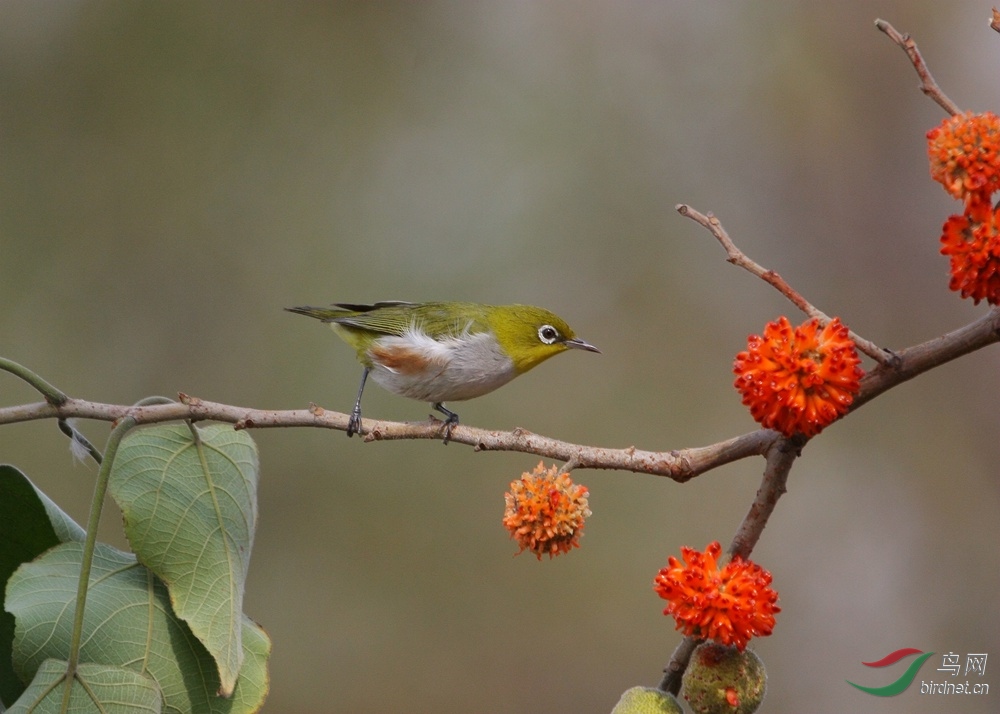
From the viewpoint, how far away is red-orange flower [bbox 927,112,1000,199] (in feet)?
3.75

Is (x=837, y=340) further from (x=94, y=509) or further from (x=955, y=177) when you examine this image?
(x=94, y=509)

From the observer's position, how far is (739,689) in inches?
47.6

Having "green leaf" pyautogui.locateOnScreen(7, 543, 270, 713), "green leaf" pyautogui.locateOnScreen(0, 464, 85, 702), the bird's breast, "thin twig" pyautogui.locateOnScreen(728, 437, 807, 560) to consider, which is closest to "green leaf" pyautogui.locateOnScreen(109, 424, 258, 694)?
"green leaf" pyautogui.locateOnScreen(7, 543, 270, 713)

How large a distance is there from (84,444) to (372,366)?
142 centimetres

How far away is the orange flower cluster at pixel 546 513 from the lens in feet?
4.20

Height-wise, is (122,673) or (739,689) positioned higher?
(739,689)

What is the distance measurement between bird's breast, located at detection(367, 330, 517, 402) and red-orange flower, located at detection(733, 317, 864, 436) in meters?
1.64

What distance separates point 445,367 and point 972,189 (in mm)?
1821

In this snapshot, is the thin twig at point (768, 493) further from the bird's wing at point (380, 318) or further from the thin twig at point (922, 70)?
the bird's wing at point (380, 318)

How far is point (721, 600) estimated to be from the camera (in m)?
1.16

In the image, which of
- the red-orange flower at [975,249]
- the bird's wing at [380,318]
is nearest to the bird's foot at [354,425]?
the red-orange flower at [975,249]

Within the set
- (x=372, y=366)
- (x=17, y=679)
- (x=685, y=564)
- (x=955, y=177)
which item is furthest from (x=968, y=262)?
(x=372, y=366)

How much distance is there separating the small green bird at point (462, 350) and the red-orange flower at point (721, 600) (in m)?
1.50

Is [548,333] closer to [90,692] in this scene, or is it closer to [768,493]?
[768,493]
